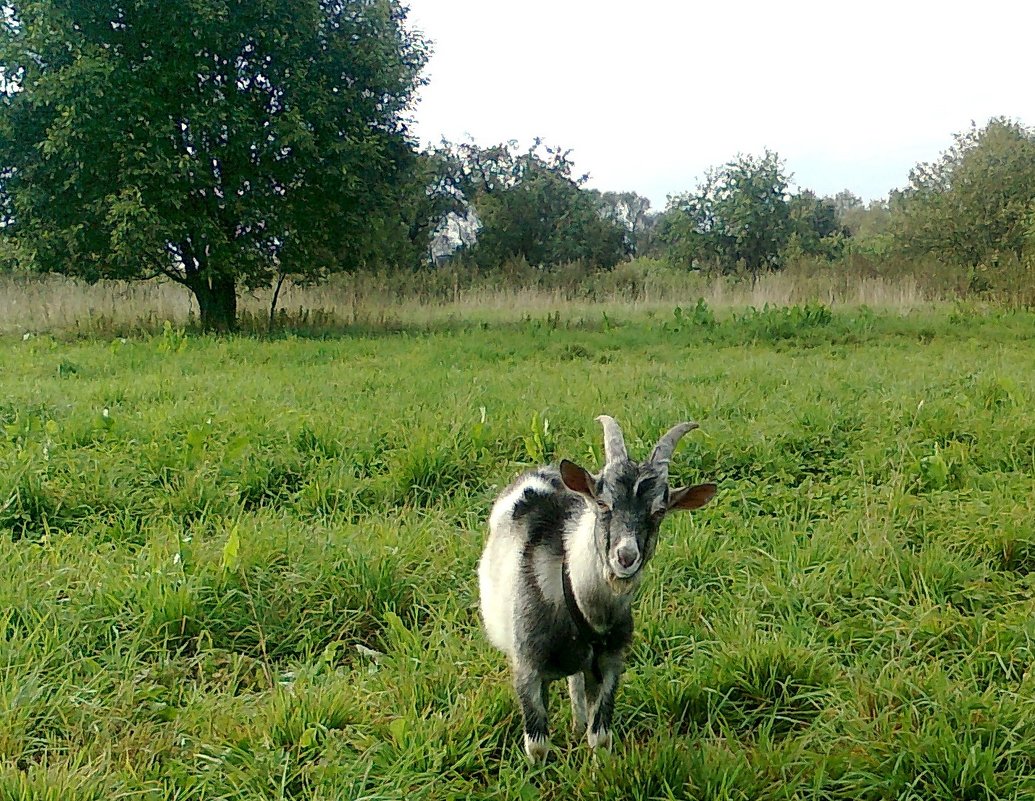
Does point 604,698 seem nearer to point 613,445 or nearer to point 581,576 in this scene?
point 581,576

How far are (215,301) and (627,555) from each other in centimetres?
1222

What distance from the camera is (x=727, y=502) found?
4008 millimetres

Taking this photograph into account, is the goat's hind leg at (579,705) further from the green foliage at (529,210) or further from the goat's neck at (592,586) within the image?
the green foliage at (529,210)

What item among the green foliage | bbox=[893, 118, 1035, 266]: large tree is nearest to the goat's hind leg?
bbox=[893, 118, 1035, 266]: large tree

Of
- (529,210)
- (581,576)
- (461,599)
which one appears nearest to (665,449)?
(581,576)

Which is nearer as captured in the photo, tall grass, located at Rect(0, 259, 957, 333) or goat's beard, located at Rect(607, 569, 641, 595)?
goat's beard, located at Rect(607, 569, 641, 595)

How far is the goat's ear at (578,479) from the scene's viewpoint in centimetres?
194

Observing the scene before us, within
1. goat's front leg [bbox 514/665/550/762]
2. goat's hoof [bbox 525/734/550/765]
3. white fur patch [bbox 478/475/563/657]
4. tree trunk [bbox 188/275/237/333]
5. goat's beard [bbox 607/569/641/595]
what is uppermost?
tree trunk [bbox 188/275/237/333]

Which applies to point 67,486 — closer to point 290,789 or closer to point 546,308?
point 290,789

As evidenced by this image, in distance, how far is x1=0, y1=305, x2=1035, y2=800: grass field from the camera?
7.11 ft

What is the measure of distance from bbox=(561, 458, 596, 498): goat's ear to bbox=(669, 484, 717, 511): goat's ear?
0.68 ft

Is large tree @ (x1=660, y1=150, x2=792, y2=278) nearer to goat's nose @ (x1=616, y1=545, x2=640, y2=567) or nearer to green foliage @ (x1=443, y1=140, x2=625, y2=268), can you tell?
green foliage @ (x1=443, y1=140, x2=625, y2=268)

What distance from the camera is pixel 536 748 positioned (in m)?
2.21

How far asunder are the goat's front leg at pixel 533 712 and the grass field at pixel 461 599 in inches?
2.7
